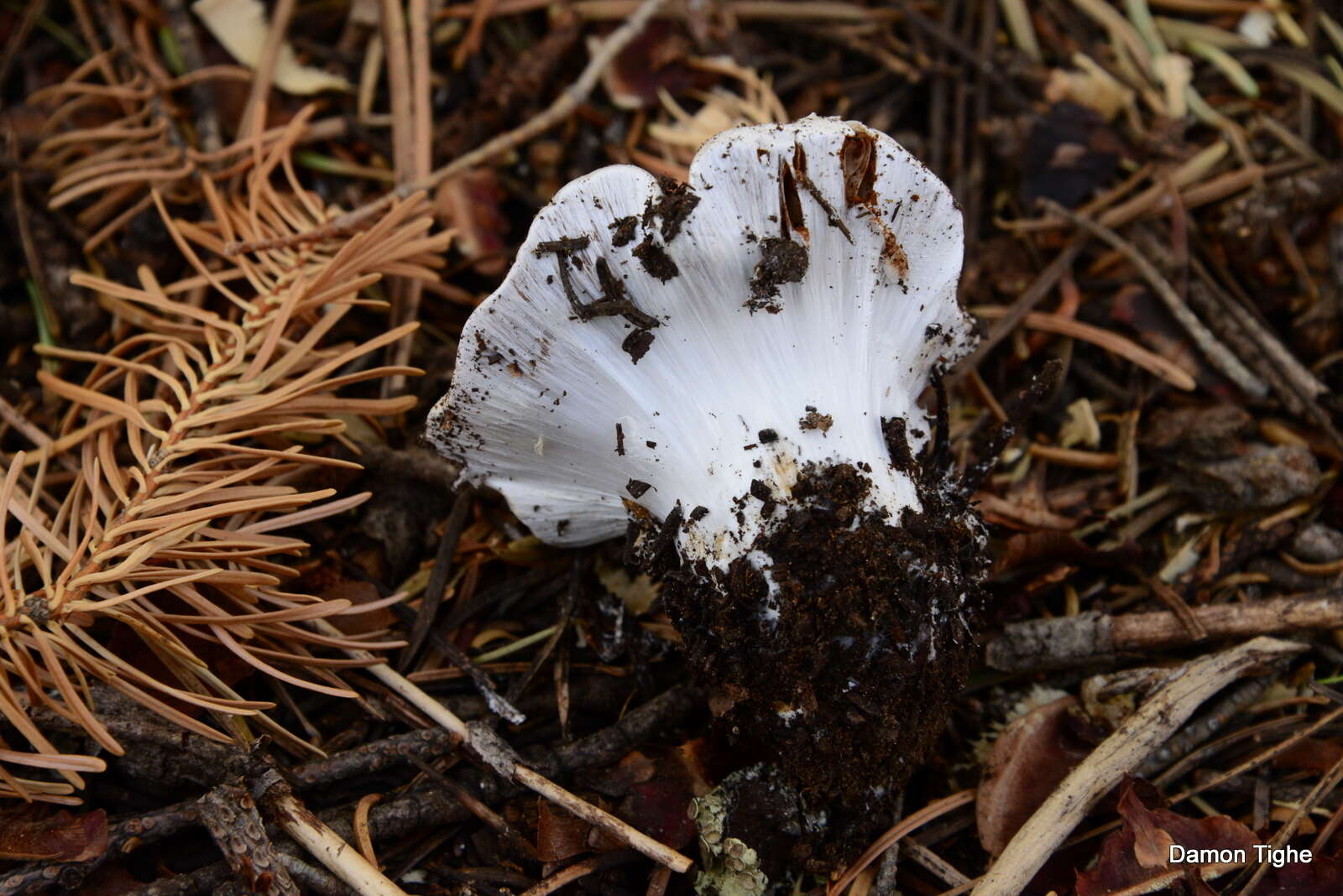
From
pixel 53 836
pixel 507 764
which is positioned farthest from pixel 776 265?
pixel 53 836

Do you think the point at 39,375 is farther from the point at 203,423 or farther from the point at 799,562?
the point at 799,562

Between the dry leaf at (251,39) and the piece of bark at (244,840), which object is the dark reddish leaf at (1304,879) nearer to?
the piece of bark at (244,840)

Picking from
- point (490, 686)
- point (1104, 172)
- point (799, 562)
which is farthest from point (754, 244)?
point (1104, 172)

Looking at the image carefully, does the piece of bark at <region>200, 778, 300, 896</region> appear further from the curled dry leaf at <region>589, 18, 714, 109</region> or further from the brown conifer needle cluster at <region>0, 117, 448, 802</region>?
the curled dry leaf at <region>589, 18, 714, 109</region>

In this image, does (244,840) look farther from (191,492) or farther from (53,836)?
(191,492)

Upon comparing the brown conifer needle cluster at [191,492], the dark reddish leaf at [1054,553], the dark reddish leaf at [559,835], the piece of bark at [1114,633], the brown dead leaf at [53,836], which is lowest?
the dark reddish leaf at [559,835]

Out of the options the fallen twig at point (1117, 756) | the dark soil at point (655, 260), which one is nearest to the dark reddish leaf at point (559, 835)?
the fallen twig at point (1117, 756)
